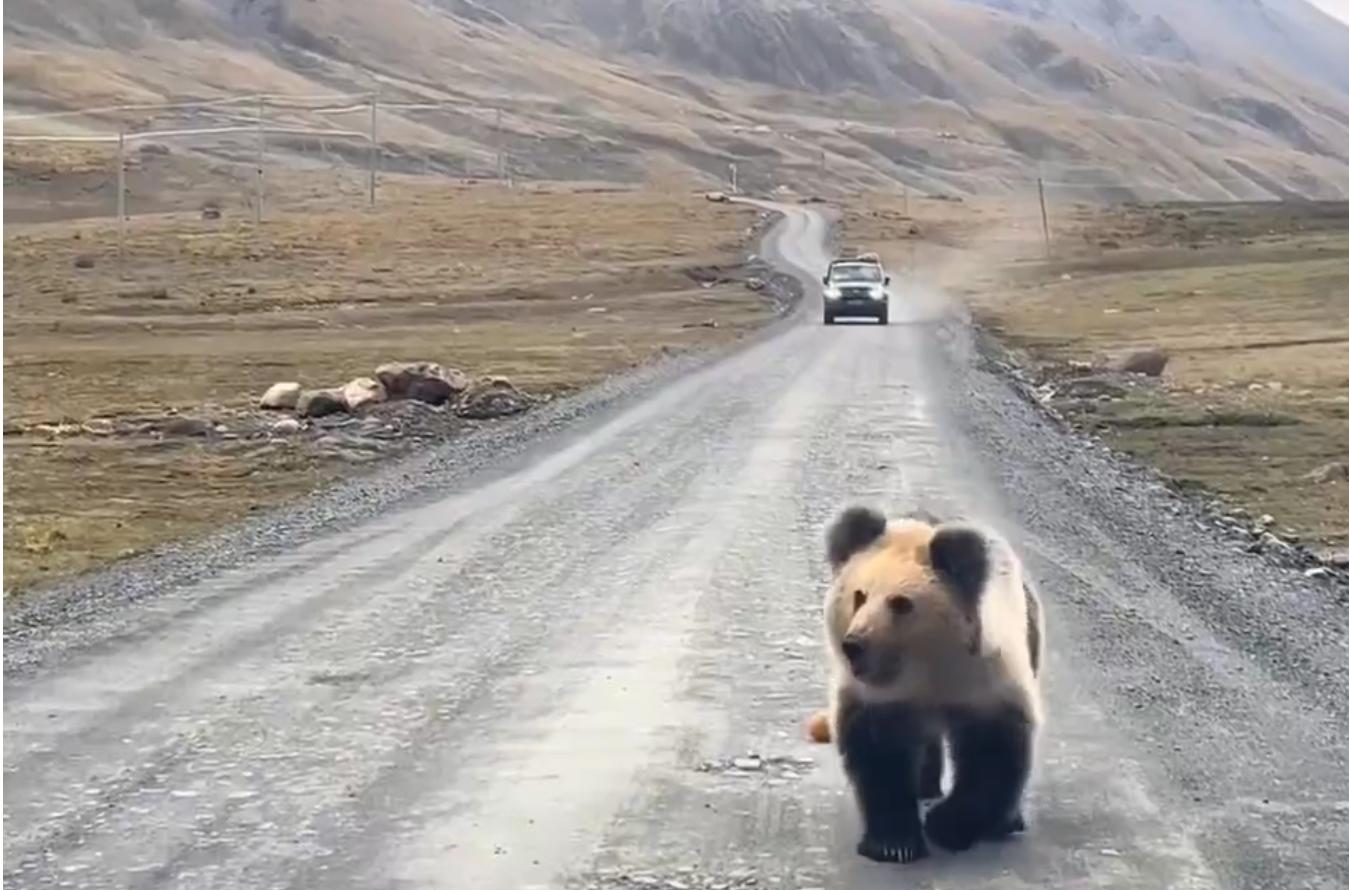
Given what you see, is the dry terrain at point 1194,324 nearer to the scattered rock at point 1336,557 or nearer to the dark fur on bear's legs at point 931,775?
the scattered rock at point 1336,557

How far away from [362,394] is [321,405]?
1.90 feet

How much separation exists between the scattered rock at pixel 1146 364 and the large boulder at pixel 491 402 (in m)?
9.72

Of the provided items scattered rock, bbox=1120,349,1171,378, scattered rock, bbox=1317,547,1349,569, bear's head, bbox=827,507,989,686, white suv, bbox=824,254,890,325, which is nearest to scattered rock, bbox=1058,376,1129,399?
scattered rock, bbox=1120,349,1171,378

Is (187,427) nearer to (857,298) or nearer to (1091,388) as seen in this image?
(1091,388)

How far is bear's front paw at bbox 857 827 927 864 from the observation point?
24.4 feet

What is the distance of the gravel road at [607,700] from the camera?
7840 mm

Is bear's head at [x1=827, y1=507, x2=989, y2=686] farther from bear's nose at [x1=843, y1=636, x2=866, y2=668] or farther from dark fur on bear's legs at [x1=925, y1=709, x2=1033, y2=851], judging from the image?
dark fur on bear's legs at [x1=925, y1=709, x2=1033, y2=851]

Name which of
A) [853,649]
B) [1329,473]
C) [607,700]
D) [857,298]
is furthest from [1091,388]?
[853,649]

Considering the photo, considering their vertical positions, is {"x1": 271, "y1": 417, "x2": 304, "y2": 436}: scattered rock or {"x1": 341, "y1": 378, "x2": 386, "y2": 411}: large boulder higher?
{"x1": 341, "y1": 378, "x2": 386, "y2": 411}: large boulder

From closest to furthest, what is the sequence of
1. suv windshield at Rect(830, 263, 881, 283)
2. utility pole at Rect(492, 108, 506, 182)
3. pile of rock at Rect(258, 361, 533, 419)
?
pile of rock at Rect(258, 361, 533, 419), suv windshield at Rect(830, 263, 881, 283), utility pole at Rect(492, 108, 506, 182)

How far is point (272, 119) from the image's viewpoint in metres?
178

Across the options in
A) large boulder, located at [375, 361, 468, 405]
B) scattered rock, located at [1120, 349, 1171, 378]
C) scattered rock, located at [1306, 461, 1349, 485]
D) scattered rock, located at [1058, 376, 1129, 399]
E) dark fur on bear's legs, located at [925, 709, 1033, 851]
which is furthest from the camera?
scattered rock, located at [1120, 349, 1171, 378]

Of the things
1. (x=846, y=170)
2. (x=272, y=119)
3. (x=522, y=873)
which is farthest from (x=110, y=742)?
(x=846, y=170)

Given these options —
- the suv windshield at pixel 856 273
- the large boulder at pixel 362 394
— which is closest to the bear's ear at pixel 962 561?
the large boulder at pixel 362 394
